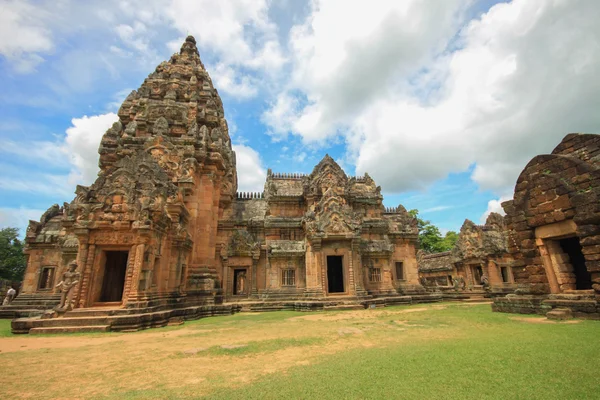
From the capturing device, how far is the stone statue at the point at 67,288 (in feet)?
31.5

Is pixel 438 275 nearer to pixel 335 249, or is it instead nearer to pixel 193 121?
pixel 335 249

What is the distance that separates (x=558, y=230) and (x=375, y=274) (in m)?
11.2

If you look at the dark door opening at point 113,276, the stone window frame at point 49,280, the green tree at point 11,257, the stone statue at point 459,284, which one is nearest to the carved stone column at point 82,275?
the dark door opening at point 113,276

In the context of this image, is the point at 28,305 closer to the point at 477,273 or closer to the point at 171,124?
the point at 171,124

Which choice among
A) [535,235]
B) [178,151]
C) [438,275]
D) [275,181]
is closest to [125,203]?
[178,151]

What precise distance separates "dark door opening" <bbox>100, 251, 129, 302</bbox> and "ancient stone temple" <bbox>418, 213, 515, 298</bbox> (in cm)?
2155

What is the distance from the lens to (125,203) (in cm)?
1103

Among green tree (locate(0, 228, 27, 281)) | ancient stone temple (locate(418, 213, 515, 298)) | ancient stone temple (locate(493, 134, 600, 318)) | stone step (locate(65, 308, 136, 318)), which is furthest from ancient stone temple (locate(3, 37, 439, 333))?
green tree (locate(0, 228, 27, 281))

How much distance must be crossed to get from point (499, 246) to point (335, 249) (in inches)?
564

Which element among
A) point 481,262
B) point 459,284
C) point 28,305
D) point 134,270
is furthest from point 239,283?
point 481,262

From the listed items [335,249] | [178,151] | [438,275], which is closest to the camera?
[178,151]

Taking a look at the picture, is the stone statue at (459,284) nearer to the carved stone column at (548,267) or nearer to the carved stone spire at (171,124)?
the carved stone column at (548,267)

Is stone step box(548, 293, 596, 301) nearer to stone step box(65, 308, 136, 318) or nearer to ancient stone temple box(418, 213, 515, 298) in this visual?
ancient stone temple box(418, 213, 515, 298)

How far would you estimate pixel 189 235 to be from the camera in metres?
15.1
